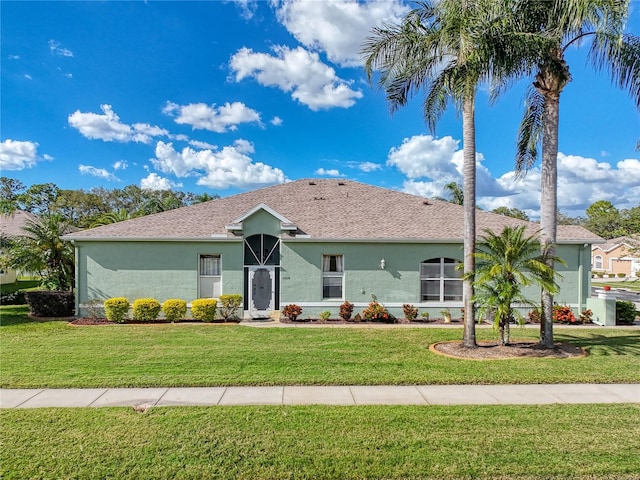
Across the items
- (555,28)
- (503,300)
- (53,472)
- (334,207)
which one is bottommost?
(53,472)

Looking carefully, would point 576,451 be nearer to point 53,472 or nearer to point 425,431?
point 425,431

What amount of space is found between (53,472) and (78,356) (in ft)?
19.0

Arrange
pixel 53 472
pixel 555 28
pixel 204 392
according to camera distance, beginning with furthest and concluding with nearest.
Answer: pixel 555 28, pixel 204 392, pixel 53 472

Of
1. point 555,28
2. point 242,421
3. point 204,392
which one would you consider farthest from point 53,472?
Result: point 555,28

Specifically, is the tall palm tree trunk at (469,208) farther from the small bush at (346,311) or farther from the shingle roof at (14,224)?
the shingle roof at (14,224)

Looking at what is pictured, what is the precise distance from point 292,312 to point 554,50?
470 inches

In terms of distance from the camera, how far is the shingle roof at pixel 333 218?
1540 cm

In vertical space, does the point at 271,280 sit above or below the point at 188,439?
above

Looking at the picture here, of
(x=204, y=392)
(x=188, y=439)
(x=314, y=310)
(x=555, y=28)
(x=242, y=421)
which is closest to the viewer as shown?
(x=188, y=439)

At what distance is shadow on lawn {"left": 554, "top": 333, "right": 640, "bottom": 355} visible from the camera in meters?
10.4

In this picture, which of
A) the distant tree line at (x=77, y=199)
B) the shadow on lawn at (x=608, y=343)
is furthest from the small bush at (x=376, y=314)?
the distant tree line at (x=77, y=199)

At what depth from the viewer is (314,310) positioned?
601 inches

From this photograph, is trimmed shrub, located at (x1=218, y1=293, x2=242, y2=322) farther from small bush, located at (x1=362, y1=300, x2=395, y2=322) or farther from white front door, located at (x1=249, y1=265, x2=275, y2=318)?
small bush, located at (x1=362, y1=300, x2=395, y2=322)

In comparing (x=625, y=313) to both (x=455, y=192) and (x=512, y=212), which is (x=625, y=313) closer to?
(x=455, y=192)
